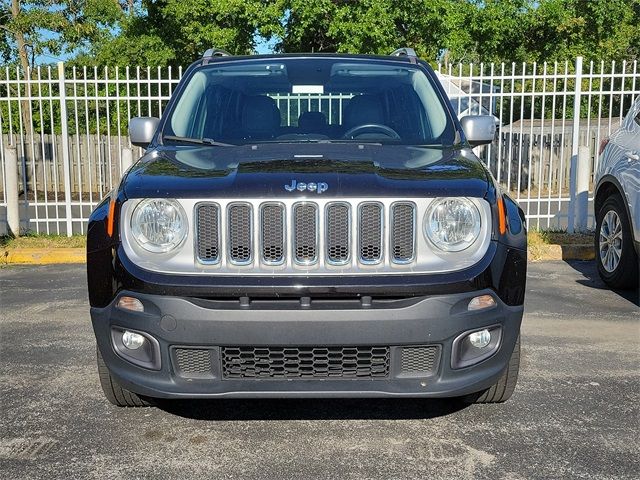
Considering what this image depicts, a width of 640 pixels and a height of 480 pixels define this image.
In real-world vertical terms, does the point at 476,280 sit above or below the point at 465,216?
below

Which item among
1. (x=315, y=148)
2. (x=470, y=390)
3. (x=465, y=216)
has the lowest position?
(x=470, y=390)

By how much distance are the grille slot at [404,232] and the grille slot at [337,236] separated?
0.69 ft

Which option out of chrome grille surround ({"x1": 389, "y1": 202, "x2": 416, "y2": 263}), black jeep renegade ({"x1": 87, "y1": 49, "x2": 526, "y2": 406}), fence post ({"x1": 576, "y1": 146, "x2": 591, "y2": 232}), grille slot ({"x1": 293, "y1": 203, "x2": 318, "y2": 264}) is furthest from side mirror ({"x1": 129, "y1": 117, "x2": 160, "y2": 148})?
fence post ({"x1": 576, "y1": 146, "x2": 591, "y2": 232})

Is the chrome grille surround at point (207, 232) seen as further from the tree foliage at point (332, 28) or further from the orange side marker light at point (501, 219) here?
the tree foliage at point (332, 28)

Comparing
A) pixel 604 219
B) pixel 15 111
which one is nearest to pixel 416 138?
pixel 604 219

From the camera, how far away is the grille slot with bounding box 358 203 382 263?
3.26m

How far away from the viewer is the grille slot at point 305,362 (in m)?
3.23

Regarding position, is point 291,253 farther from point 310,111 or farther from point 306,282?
point 310,111

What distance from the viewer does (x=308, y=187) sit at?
10.8 ft

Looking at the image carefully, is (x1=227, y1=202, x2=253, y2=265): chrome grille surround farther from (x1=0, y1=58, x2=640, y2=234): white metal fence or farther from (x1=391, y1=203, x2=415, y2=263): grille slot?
(x1=0, y1=58, x2=640, y2=234): white metal fence

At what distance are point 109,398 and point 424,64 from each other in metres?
2.87

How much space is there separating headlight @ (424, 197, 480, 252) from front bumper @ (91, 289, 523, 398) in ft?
0.83

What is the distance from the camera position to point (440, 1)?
1927 cm

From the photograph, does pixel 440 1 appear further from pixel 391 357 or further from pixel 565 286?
pixel 391 357
